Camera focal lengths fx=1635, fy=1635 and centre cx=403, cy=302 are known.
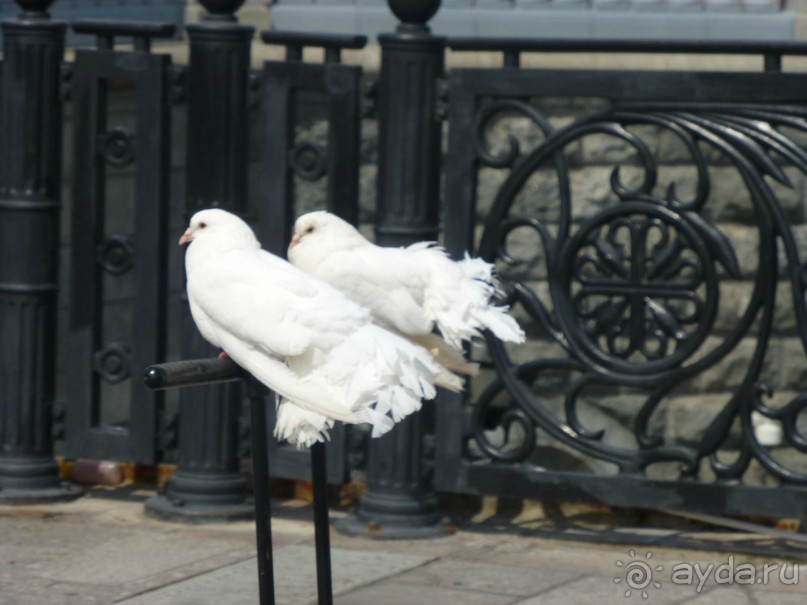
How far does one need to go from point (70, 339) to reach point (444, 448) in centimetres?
160

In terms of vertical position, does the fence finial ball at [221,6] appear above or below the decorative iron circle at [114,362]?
above

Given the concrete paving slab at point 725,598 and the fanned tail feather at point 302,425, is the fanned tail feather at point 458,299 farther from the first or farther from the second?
the concrete paving slab at point 725,598

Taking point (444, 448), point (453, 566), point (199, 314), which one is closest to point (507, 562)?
point (453, 566)

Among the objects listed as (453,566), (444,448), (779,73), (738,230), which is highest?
(779,73)

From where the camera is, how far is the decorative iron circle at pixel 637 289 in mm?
5922

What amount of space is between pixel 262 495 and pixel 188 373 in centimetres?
41

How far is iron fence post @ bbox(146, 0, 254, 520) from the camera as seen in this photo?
6.17m

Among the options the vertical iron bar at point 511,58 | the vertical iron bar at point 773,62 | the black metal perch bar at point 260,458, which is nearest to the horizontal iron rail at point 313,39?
the vertical iron bar at point 511,58

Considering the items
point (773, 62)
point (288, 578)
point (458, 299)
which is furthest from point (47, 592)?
point (773, 62)

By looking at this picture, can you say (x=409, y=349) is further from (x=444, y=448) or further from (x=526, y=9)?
(x=526, y=9)

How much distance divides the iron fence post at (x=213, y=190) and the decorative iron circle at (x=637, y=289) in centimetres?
131

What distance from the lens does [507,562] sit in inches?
225

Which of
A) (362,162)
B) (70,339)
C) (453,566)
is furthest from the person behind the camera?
(362,162)

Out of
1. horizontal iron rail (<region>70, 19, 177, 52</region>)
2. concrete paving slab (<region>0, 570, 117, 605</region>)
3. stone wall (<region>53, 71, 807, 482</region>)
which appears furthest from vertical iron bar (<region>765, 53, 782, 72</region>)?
concrete paving slab (<region>0, 570, 117, 605</region>)
